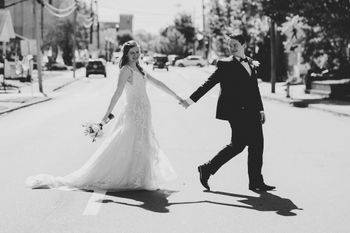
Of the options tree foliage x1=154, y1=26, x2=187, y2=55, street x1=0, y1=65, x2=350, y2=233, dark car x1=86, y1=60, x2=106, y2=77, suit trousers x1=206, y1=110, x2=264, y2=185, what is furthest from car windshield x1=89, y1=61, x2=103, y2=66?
tree foliage x1=154, y1=26, x2=187, y2=55

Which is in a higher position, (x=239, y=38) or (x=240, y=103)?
(x=239, y=38)

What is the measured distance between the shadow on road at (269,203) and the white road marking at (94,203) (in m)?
1.41

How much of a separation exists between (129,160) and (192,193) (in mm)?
854

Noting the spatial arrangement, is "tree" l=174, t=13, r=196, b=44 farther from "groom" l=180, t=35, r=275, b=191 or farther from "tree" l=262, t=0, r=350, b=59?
"groom" l=180, t=35, r=275, b=191

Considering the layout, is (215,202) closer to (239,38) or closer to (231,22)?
(239,38)

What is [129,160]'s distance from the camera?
8.01 metres

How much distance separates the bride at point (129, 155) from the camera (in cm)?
799

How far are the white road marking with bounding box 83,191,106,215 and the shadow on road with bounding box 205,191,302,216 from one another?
55.6 inches

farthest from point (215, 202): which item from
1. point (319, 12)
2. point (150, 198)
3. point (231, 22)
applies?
point (231, 22)

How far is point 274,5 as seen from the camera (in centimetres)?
2647

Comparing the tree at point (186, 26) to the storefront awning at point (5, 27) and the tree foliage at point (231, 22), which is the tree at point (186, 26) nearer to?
the tree foliage at point (231, 22)

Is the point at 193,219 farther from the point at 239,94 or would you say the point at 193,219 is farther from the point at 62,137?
the point at 62,137

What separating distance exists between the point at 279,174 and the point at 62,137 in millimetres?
6258

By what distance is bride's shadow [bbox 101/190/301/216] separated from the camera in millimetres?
7070
